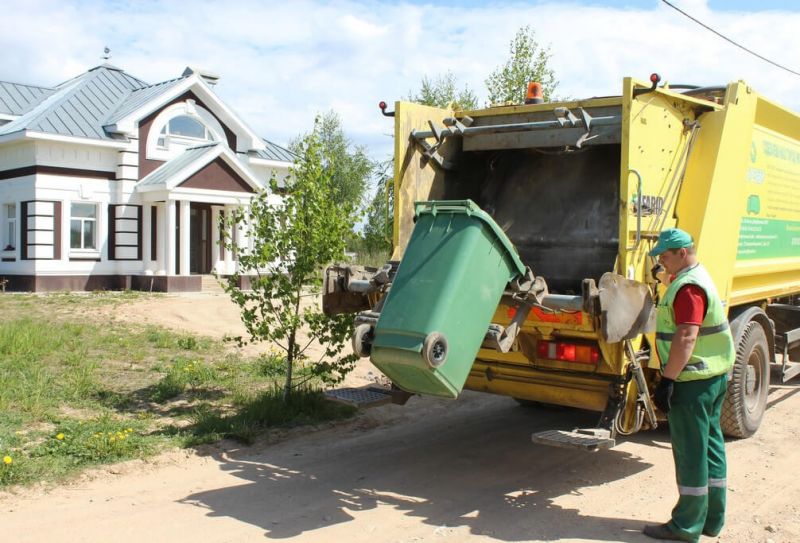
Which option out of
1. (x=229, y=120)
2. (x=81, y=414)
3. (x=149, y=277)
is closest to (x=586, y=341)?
(x=81, y=414)

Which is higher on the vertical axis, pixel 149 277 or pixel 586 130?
pixel 586 130

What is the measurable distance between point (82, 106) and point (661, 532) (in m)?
19.5

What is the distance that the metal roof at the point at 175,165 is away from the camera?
64.0 ft

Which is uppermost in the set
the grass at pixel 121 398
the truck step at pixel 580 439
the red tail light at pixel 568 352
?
the red tail light at pixel 568 352

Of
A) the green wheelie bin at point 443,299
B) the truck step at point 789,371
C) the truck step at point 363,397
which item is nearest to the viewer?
the green wheelie bin at point 443,299

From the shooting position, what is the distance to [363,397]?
544cm

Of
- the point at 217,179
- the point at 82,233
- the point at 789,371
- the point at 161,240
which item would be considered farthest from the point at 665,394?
the point at 82,233

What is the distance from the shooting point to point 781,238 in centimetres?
727

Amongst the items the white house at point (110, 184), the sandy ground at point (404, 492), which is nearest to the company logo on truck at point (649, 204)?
the sandy ground at point (404, 492)

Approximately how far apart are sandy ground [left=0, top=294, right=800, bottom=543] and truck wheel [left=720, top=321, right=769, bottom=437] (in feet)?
0.60

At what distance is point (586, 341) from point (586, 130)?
4.85ft

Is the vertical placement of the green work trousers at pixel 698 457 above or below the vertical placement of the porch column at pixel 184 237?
below

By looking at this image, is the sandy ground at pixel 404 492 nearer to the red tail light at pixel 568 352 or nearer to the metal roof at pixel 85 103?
the red tail light at pixel 568 352

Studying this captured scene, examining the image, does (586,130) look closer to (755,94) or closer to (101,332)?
(755,94)
